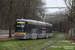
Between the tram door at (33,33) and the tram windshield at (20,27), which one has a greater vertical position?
the tram windshield at (20,27)

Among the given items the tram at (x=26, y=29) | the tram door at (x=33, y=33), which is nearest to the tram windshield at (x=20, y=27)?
the tram at (x=26, y=29)

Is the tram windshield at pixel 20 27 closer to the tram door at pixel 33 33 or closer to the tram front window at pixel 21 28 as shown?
the tram front window at pixel 21 28

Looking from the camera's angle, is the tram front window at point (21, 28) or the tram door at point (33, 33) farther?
the tram door at point (33, 33)

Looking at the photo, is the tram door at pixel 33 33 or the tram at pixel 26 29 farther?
the tram door at pixel 33 33

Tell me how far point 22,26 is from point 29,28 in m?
1.37

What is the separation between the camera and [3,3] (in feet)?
88.0

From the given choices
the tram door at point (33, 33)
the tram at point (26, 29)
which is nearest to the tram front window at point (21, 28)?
the tram at point (26, 29)

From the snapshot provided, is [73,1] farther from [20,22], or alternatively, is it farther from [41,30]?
[20,22]

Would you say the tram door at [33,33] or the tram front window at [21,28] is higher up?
the tram front window at [21,28]

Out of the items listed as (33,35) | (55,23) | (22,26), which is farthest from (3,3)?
(55,23)

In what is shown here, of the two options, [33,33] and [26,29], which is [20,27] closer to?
[26,29]

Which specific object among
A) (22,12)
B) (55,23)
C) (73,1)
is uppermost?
(73,1)

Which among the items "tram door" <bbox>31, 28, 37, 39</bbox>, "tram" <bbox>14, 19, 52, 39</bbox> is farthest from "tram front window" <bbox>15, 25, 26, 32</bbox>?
"tram door" <bbox>31, 28, 37, 39</bbox>

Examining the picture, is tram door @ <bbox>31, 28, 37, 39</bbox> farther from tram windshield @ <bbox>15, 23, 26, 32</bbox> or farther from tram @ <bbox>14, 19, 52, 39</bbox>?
tram windshield @ <bbox>15, 23, 26, 32</bbox>
